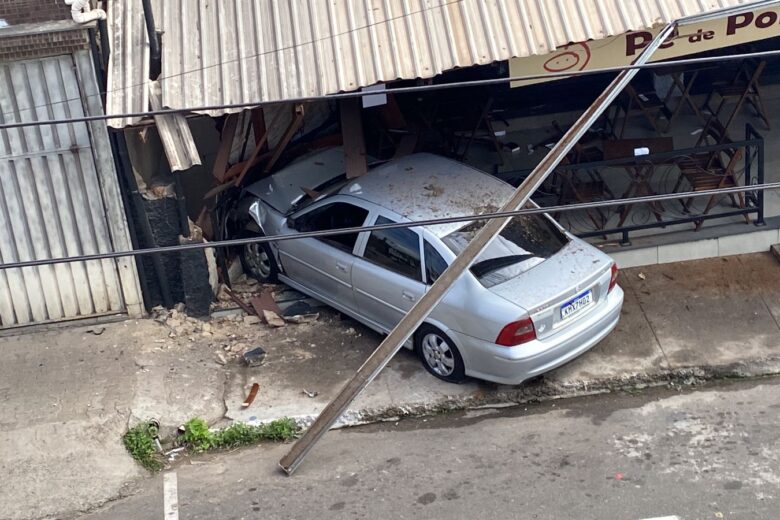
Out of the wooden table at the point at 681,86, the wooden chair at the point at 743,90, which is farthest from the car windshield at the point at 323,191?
the wooden chair at the point at 743,90

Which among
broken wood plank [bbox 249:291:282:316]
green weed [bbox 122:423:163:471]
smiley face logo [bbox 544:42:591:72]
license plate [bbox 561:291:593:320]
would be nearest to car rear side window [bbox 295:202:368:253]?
broken wood plank [bbox 249:291:282:316]

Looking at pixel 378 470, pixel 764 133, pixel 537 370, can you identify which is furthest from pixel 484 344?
pixel 764 133

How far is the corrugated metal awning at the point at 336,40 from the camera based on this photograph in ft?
28.1

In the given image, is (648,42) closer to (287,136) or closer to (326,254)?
(326,254)

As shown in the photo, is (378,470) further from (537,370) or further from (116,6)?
(116,6)

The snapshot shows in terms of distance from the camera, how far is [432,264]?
827 centimetres

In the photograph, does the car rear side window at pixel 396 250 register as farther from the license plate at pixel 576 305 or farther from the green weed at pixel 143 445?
the green weed at pixel 143 445

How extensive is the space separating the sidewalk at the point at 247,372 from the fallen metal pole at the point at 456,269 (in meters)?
0.94

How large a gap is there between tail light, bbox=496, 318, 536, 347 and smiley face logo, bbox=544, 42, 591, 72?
8.79 feet

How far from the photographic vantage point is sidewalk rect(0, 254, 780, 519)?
7816 millimetres

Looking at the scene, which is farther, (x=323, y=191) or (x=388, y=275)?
(x=323, y=191)

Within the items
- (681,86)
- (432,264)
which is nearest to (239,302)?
(432,264)

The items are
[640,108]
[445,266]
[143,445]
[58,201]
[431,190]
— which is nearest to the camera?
[143,445]

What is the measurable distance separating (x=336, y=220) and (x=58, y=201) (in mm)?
2681
